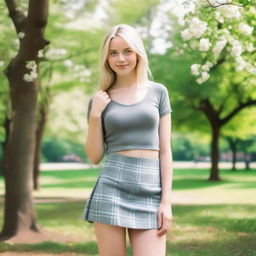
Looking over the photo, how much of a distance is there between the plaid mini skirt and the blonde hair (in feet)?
1.72

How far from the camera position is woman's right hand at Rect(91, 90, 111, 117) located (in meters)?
3.65

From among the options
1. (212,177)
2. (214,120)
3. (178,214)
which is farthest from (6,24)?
(212,177)

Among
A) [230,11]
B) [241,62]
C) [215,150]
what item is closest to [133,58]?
[230,11]

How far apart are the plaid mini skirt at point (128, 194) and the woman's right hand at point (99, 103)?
305 mm

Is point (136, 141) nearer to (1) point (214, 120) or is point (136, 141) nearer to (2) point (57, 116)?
(1) point (214, 120)

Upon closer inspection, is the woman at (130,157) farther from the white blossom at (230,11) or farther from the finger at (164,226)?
the white blossom at (230,11)

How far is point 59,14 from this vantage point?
21.9 m

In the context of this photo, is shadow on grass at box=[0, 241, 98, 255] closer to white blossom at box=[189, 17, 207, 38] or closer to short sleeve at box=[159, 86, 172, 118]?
white blossom at box=[189, 17, 207, 38]

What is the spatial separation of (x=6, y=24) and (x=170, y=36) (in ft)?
33.0

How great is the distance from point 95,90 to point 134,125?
22847 mm

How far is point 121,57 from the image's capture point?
143 inches

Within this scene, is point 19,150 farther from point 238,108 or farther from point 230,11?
point 238,108

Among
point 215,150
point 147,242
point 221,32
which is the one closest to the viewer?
point 147,242

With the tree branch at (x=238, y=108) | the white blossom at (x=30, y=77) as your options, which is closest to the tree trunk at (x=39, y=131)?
the tree branch at (x=238, y=108)
